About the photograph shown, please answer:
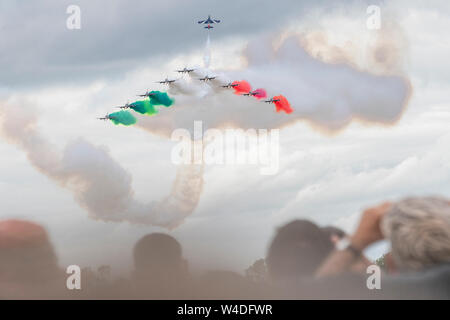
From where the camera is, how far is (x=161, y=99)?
8875 cm

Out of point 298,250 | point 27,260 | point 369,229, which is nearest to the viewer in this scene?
point 369,229

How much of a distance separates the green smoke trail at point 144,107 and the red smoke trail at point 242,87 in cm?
891

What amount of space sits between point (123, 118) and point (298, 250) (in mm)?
45526

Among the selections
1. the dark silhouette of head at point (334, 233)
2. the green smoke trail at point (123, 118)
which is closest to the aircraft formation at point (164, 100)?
the green smoke trail at point (123, 118)

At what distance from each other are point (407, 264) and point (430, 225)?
8.57ft

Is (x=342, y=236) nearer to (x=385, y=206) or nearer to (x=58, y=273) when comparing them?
(x=385, y=206)

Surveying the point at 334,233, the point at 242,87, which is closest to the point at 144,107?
the point at 242,87

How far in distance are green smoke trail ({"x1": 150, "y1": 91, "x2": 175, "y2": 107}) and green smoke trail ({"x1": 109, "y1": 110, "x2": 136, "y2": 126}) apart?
3.00 meters

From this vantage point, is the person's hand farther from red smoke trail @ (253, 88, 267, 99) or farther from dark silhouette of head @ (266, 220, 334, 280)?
red smoke trail @ (253, 88, 267, 99)

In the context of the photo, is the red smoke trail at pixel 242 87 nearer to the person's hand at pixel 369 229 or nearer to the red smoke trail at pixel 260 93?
the red smoke trail at pixel 260 93

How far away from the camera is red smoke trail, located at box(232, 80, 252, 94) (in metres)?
90.1

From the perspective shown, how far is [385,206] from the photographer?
45.1 metres

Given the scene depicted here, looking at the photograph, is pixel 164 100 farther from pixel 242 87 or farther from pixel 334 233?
pixel 334 233

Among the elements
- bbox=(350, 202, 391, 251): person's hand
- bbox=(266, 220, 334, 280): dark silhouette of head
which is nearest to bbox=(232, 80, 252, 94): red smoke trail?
bbox=(266, 220, 334, 280): dark silhouette of head
